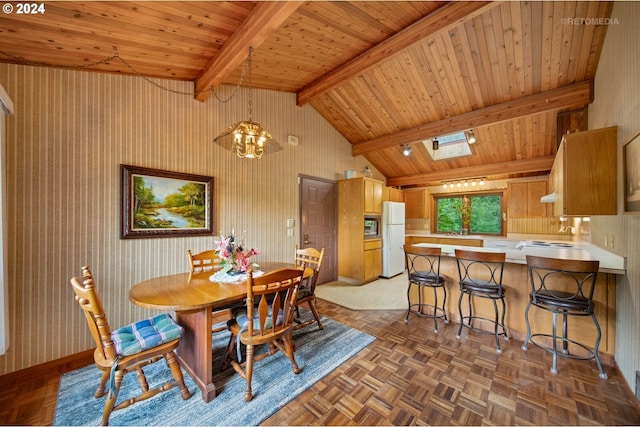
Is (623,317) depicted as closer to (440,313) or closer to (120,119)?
(440,313)

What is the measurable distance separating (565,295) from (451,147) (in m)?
4.16

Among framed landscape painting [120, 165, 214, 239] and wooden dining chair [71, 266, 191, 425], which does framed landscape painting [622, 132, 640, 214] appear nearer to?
wooden dining chair [71, 266, 191, 425]

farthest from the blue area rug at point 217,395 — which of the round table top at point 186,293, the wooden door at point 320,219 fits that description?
the wooden door at point 320,219

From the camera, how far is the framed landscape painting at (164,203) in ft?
8.45

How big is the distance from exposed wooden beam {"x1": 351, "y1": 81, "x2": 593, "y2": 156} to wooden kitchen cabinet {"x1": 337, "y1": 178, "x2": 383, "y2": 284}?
1.07 metres

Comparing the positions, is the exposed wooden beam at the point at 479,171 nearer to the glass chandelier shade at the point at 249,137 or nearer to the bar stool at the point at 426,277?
the bar stool at the point at 426,277

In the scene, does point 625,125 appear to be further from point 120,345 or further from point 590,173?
point 120,345

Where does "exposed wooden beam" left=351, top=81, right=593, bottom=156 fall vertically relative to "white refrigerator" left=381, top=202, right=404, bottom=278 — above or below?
above

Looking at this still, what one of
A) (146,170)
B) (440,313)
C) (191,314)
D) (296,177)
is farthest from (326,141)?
(191,314)

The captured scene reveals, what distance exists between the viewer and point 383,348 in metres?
2.47

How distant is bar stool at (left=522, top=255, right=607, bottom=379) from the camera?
2.00 m

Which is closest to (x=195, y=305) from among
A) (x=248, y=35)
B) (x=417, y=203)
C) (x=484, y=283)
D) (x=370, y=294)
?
(x=248, y=35)

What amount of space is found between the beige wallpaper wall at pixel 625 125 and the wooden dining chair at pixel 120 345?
3.36m

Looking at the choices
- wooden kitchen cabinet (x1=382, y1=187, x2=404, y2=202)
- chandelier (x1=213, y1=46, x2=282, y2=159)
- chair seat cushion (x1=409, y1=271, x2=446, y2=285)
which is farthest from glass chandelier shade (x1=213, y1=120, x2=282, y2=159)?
wooden kitchen cabinet (x1=382, y1=187, x2=404, y2=202)
